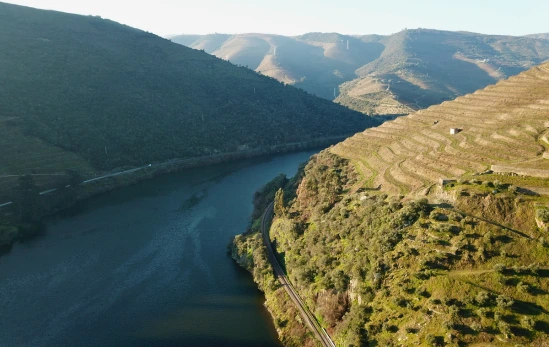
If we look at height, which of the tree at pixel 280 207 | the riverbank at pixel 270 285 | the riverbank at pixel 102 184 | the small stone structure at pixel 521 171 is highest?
the small stone structure at pixel 521 171

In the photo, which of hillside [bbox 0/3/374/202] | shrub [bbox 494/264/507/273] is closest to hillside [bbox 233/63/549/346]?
shrub [bbox 494/264/507/273]

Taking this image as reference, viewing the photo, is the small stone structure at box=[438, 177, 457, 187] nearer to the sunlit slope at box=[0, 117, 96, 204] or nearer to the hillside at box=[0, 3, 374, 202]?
the sunlit slope at box=[0, 117, 96, 204]

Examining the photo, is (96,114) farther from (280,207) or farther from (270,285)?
(270,285)

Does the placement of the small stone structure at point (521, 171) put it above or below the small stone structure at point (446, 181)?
above

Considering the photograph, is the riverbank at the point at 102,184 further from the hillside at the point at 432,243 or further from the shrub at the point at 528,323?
the shrub at the point at 528,323

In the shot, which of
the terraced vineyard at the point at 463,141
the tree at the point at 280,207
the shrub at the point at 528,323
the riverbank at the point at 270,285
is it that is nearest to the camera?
the shrub at the point at 528,323

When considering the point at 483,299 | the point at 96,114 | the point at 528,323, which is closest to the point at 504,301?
the point at 483,299

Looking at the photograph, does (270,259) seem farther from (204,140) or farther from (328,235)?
(204,140)

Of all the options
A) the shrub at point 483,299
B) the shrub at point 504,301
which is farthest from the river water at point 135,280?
the shrub at point 504,301
